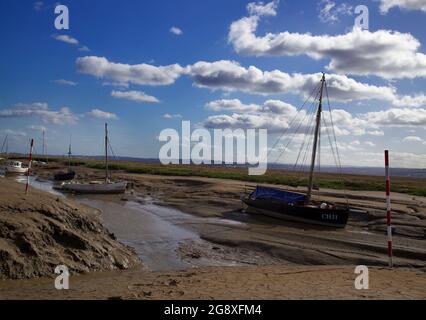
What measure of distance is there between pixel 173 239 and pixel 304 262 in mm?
5750

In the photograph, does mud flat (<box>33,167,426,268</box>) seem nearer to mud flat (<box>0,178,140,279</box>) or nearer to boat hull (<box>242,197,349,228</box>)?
boat hull (<box>242,197,349,228</box>)

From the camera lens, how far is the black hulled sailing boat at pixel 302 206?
2484cm

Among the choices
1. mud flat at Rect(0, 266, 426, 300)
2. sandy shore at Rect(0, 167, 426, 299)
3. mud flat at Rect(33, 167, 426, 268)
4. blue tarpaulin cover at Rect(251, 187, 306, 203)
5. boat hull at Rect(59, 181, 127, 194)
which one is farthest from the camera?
boat hull at Rect(59, 181, 127, 194)

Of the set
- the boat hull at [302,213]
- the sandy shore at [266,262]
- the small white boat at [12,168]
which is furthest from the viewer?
the small white boat at [12,168]

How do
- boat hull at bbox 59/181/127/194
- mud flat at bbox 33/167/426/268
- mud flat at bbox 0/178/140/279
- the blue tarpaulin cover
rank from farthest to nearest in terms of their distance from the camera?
boat hull at bbox 59/181/127/194 < the blue tarpaulin cover < mud flat at bbox 33/167/426/268 < mud flat at bbox 0/178/140/279

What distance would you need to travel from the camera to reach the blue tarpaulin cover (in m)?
28.9

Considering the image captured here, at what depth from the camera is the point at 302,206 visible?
25891 mm

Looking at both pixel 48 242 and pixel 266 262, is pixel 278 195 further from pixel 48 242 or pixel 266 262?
pixel 48 242

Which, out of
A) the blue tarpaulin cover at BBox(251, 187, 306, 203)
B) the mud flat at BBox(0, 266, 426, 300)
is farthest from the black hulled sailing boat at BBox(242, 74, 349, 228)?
the mud flat at BBox(0, 266, 426, 300)

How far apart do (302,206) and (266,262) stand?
11.8 metres

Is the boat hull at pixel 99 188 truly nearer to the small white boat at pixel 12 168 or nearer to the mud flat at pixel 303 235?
the mud flat at pixel 303 235

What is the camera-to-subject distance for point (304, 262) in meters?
14.9

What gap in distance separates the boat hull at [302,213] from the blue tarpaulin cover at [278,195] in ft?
3.32

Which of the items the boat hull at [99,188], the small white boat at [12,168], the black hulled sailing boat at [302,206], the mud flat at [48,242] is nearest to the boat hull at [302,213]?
the black hulled sailing boat at [302,206]
